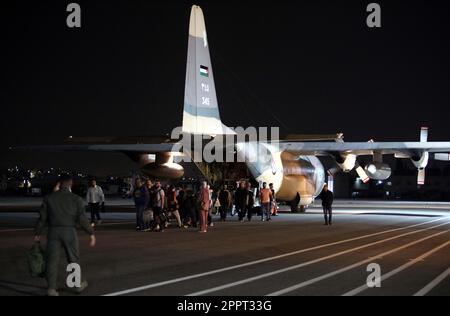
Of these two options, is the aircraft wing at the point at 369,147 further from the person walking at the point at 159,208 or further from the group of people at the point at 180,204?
the person walking at the point at 159,208

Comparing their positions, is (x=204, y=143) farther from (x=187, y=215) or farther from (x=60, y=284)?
(x=60, y=284)

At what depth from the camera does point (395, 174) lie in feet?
389

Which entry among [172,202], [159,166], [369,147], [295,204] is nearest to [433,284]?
[172,202]

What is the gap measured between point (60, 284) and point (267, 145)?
20.0 m

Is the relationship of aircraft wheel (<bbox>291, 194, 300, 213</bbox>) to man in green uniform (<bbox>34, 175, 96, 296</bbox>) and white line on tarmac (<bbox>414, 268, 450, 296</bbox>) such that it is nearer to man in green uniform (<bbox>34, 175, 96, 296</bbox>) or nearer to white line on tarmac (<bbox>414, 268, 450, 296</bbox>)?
white line on tarmac (<bbox>414, 268, 450, 296</bbox>)

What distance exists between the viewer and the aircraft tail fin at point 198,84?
2542 cm

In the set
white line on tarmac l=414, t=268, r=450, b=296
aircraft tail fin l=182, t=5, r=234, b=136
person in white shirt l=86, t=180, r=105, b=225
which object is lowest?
white line on tarmac l=414, t=268, r=450, b=296

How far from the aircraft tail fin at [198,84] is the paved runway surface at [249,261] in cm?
610

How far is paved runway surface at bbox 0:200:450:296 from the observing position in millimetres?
9625

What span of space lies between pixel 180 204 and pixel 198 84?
565 centimetres

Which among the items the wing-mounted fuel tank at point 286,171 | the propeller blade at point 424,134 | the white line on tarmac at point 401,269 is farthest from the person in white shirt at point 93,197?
the propeller blade at point 424,134

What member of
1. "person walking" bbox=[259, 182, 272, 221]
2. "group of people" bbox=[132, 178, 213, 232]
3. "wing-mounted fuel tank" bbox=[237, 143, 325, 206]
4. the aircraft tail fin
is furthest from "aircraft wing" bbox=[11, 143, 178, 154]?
"group of people" bbox=[132, 178, 213, 232]

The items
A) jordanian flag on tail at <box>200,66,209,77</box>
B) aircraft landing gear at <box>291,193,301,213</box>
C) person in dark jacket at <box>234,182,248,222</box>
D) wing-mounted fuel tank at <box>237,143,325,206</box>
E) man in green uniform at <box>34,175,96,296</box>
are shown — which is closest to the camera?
man in green uniform at <box>34,175,96,296</box>

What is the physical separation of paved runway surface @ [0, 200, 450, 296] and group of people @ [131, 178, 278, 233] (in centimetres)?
59
